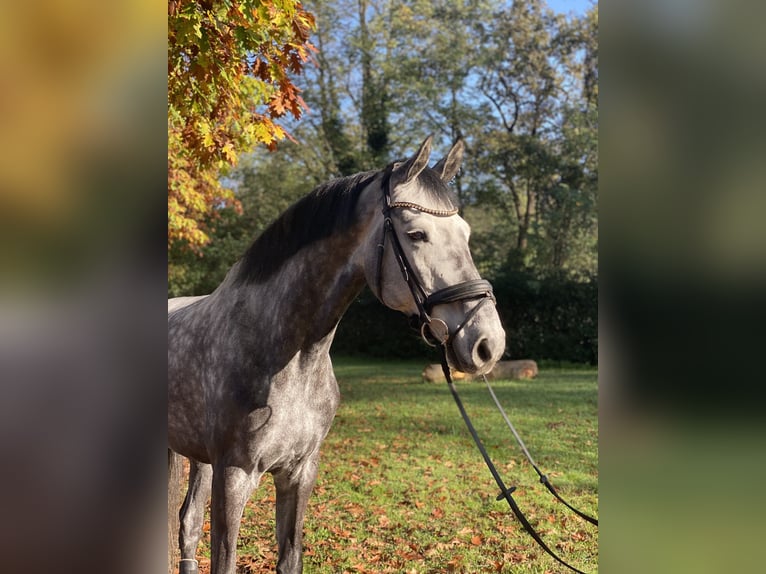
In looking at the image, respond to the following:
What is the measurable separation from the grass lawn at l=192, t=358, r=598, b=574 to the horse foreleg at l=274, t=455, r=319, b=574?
4.86 feet

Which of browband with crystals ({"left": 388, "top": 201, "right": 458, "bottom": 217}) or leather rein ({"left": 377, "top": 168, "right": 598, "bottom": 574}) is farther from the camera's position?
browband with crystals ({"left": 388, "top": 201, "right": 458, "bottom": 217})

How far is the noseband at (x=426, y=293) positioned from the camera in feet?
6.26

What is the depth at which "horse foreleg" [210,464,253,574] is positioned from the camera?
2307mm

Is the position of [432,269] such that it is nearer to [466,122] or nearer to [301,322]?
[301,322]

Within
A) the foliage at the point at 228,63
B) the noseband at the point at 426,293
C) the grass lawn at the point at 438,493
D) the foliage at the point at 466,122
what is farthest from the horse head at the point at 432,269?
the foliage at the point at 466,122

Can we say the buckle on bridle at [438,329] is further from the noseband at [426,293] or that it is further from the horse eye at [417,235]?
the horse eye at [417,235]

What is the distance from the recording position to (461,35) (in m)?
20.4

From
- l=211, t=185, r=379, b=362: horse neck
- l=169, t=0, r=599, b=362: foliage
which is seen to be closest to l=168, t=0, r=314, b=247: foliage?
l=211, t=185, r=379, b=362: horse neck

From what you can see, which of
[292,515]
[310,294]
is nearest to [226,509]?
[292,515]

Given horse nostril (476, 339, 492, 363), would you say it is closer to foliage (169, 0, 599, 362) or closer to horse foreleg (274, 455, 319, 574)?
horse foreleg (274, 455, 319, 574)

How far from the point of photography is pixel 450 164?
234 centimetres
